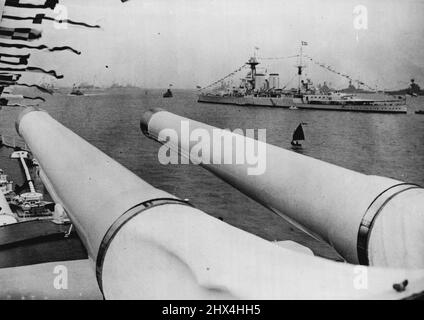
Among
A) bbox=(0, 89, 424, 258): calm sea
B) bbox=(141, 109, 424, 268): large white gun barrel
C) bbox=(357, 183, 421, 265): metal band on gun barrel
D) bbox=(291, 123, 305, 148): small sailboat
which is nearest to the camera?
bbox=(141, 109, 424, 268): large white gun barrel

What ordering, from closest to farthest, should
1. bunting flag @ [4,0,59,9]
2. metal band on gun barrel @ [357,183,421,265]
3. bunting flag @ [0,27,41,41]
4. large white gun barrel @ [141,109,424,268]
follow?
large white gun barrel @ [141,109,424,268] → metal band on gun barrel @ [357,183,421,265] → bunting flag @ [4,0,59,9] → bunting flag @ [0,27,41,41]

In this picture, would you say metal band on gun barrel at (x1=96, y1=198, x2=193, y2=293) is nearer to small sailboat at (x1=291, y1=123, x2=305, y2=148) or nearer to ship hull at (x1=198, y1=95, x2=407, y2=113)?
small sailboat at (x1=291, y1=123, x2=305, y2=148)

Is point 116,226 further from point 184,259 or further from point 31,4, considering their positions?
point 31,4

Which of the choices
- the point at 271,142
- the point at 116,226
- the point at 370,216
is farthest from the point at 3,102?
the point at 271,142

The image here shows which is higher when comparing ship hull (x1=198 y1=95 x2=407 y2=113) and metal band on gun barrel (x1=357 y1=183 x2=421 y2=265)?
ship hull (x1=198 y1=95 x2=407 y2=113)

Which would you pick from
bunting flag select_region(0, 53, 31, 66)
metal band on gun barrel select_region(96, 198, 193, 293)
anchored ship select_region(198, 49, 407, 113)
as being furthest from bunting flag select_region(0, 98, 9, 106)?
anchored ship select_region(198, 49, 407, 113)

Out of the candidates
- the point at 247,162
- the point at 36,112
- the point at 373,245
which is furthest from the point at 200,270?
the point at 36,112
